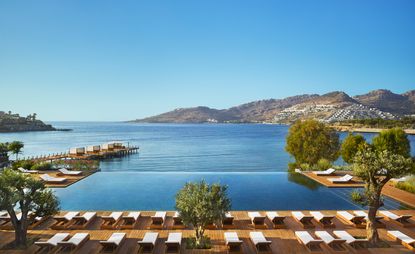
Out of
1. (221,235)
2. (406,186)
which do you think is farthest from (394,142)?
(221,235)

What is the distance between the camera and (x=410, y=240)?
12664 mm

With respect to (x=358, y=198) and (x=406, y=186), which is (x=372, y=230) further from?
(x=406, y=186)

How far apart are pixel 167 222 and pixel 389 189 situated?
1547 centimetres

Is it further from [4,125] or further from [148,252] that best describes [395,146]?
[4,125]

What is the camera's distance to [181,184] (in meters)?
24.5

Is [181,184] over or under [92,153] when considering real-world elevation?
over

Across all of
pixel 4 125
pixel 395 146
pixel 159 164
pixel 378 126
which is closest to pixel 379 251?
pixel 395 146

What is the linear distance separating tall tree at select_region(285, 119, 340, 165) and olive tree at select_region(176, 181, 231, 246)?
24.2m

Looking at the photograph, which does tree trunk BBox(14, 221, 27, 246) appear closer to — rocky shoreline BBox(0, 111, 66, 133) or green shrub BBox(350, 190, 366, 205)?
green shrub BBox(350, 190, 366, 205)

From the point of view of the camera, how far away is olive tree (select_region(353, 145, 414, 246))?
40.1ft

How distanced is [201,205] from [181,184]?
12.5 meters

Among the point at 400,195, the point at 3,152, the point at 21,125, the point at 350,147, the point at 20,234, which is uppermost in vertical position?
the point at 21,125

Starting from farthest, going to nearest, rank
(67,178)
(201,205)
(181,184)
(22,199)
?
(67,178)
(181,184)
(22,199)
(201,205)

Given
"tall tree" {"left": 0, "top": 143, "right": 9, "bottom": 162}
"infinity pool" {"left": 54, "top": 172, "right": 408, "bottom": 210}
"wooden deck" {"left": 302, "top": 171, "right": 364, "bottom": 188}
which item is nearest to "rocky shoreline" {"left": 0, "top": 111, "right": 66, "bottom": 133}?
"tall tree" {"left": 0, "top": 143, "right": 9, "bottom": 162}
